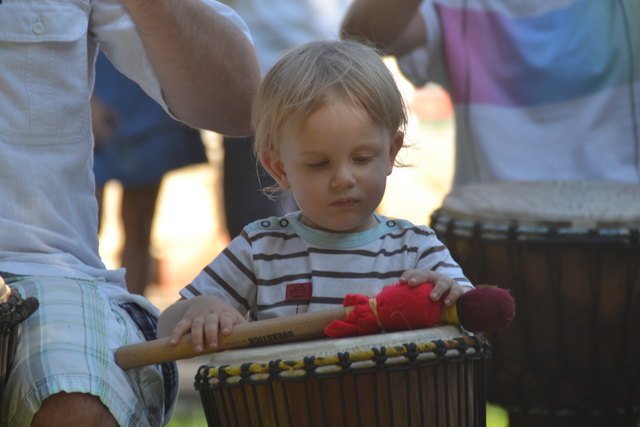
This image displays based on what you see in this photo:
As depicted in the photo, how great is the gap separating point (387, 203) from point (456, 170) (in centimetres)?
399

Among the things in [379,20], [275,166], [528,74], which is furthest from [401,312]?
[528,74]

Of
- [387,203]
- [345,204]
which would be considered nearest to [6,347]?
[345,204]

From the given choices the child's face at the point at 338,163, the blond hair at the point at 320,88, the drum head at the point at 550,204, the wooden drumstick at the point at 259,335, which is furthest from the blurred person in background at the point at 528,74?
the wooden drumstick at the point at 259,335

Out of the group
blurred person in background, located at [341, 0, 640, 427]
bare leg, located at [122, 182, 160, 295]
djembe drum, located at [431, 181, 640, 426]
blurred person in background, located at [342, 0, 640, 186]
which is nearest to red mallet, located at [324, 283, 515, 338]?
djembe drum, located at [431, 181, 640, 426]

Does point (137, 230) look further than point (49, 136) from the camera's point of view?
Yes

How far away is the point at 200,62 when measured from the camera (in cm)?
208

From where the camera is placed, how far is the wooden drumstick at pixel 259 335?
1656mm

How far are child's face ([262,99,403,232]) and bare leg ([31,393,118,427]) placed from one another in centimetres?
52

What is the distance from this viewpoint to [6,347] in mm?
1706

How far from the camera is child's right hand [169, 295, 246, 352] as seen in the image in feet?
5.51

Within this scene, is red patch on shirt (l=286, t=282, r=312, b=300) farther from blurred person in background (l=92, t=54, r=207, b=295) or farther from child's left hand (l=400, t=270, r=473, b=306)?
blurred person in background (l=92, t=54, r=207, b=295)

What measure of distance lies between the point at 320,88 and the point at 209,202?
575 centimetres

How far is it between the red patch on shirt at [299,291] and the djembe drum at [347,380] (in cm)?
25

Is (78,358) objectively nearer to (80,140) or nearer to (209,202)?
(80,140)
